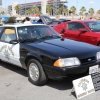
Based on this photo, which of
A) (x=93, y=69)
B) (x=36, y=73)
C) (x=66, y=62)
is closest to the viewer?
(x=66, y=62)

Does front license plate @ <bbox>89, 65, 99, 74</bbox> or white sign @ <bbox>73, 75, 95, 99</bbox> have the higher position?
front license plate @ <bbox>89, 65, 99, 74</bbox>

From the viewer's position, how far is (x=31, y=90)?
437 centimetres

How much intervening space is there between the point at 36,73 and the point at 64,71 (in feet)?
2.81

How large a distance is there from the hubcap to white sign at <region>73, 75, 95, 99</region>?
3.49 ft

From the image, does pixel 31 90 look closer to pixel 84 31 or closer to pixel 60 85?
pixel 60 85

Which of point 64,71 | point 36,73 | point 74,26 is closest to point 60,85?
point 36,73

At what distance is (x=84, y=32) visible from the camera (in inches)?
308

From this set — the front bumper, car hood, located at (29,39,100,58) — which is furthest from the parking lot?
car hood, located at (29,39,100,58)

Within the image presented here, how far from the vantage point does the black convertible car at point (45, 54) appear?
404cm

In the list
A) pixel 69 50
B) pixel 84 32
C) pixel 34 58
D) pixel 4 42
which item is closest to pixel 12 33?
pixel 4 42

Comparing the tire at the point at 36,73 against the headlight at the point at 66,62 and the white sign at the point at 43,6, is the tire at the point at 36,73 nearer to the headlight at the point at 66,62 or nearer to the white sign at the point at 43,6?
the headlight at the point at 66,62

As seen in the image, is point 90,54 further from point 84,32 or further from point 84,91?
point 84,32

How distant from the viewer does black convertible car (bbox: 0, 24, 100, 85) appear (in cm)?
404

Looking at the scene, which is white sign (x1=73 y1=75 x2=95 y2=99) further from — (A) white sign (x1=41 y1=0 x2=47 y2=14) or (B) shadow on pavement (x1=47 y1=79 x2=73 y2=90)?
(A) white sign (x1=41 y1=0 x2=47 y2=14)
